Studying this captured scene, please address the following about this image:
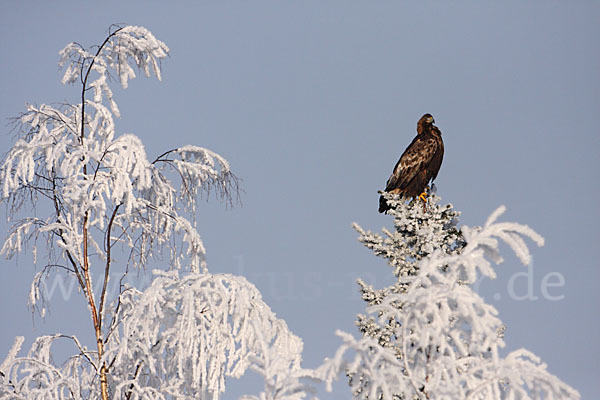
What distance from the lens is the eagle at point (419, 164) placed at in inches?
520

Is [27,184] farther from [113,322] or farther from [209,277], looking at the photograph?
[209,277]

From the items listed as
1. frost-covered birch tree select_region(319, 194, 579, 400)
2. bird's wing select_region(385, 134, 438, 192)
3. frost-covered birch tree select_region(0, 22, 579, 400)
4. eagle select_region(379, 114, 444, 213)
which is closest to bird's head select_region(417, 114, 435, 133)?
eagle select_region(379, 114, 444, 213)

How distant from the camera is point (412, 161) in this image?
13.3 meters

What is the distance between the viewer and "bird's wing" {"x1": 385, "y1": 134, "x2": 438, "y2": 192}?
43.4 feet

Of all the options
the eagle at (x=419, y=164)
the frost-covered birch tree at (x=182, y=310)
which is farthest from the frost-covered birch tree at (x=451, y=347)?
the eagle at (x=419, y=164)

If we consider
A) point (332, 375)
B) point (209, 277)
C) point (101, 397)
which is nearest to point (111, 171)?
point (209, 277)

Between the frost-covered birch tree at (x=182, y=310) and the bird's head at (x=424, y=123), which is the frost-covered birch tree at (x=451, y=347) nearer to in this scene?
the frost-covered birch tree at (x=182, y=310)

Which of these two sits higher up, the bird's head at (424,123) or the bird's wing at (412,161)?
the bird's head at (424,123)

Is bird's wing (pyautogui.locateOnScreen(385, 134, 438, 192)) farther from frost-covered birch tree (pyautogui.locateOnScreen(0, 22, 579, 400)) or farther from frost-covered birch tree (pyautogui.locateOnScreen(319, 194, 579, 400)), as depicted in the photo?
frost-covered birch tree (pyautogui.locateOnScreen(319, 194, 579, 400))

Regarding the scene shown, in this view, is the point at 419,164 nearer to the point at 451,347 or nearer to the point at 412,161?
the point at 412,161

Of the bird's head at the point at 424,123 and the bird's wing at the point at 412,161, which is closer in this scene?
the bird's wing at the point at 412,161

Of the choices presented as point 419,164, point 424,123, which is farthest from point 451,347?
point 424,123

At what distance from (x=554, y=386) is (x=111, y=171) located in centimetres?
494

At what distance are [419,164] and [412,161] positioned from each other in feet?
0.45
